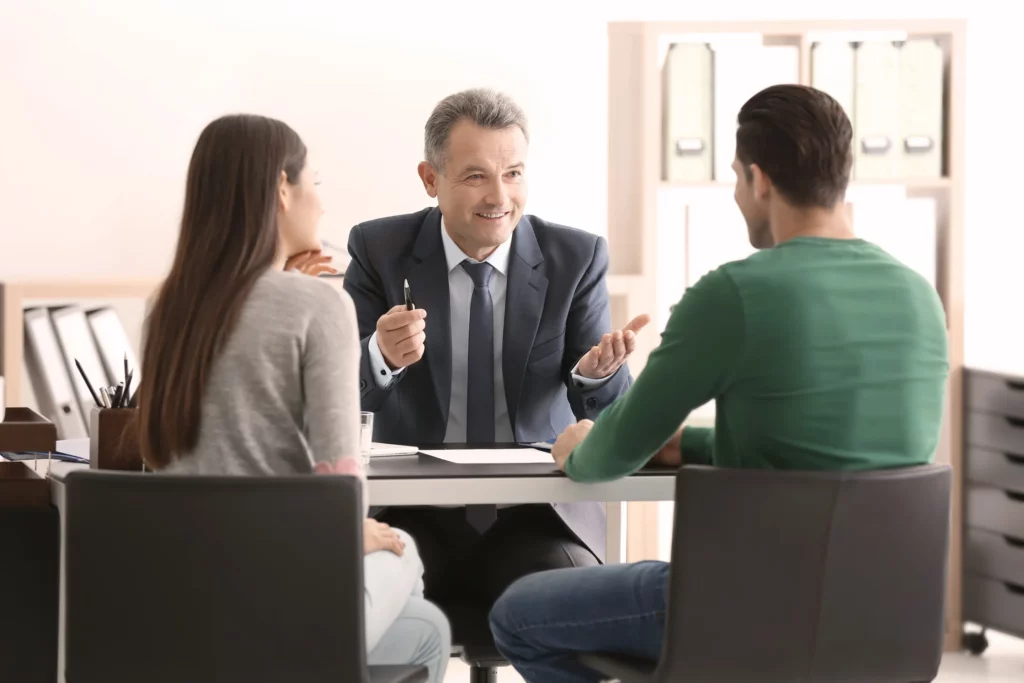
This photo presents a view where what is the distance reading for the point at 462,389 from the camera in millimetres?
2498

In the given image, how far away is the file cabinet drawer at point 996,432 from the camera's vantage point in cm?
341

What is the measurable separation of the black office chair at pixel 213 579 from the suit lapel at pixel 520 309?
3.57 ft

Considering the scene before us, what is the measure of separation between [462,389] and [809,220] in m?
1.03

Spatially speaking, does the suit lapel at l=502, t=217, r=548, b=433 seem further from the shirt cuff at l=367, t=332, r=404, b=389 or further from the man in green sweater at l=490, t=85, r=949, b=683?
the man in green sweater at l=490, t=85, r=949, b=683

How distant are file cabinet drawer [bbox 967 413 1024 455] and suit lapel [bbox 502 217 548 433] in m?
1.65

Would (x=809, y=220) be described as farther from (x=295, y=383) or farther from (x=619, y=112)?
(x=619, y=112)

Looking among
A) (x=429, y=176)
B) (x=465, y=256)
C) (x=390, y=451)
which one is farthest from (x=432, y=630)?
(x=429, y=176)

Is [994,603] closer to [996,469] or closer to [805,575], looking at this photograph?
[996,469]

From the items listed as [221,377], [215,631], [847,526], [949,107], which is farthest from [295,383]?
[949,107]

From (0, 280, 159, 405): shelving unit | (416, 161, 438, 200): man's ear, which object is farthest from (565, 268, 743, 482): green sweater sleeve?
(0, 280, 159, 405): shelving unit

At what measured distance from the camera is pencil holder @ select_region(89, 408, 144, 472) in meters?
1.78

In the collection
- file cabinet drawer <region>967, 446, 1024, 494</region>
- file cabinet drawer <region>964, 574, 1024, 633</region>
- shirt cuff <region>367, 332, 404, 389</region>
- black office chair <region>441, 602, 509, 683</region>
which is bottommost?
file cabinet drawer <region>964, 574, 1024, 633</region>

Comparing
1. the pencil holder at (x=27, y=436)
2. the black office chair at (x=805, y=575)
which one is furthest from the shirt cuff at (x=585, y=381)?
the pencil holder at (x=27, y=436)

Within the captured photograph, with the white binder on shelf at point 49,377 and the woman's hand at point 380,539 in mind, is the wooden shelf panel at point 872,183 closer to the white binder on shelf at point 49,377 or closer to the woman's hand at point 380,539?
the white binder on shelf at point 49,377
